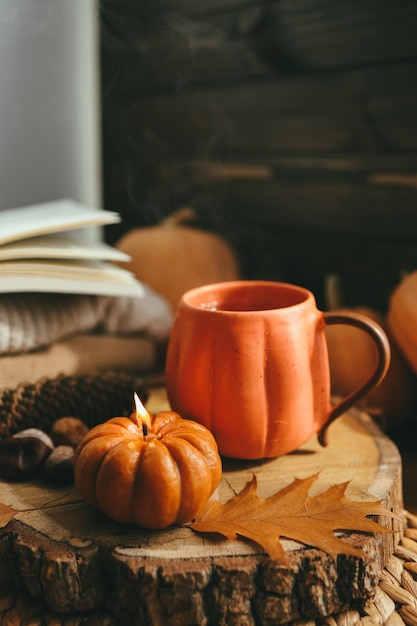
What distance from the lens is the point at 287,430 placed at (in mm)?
814

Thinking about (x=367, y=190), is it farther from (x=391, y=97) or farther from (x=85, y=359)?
(x=85, y=359)

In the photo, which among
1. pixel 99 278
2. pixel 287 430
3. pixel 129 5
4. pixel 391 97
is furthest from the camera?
pixel 129 5

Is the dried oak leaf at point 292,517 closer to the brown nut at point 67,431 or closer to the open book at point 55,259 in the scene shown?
the brown nut at point 67,431

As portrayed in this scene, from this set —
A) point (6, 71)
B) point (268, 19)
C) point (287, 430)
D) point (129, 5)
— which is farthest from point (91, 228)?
point (287, 430)

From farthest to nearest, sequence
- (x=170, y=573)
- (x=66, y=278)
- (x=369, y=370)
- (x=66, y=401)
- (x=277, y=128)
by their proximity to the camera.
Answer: (x=277, y=128), (x=369, y=370), (x=66, y=278), (x=66, y=401), (x=170, y=573)

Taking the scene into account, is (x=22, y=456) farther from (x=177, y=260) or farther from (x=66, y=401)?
(x=177, y=260)

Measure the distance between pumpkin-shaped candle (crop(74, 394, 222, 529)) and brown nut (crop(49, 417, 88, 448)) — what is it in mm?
146

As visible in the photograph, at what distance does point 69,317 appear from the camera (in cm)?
111

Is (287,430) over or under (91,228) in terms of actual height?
under

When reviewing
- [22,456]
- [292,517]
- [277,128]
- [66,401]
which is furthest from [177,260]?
[292,517]

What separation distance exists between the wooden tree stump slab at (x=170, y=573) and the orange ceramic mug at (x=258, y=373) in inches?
5.9

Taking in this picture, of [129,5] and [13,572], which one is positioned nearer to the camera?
[13,572]

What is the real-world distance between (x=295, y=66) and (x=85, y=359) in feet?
2.54

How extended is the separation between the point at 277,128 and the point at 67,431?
2.93 feet
